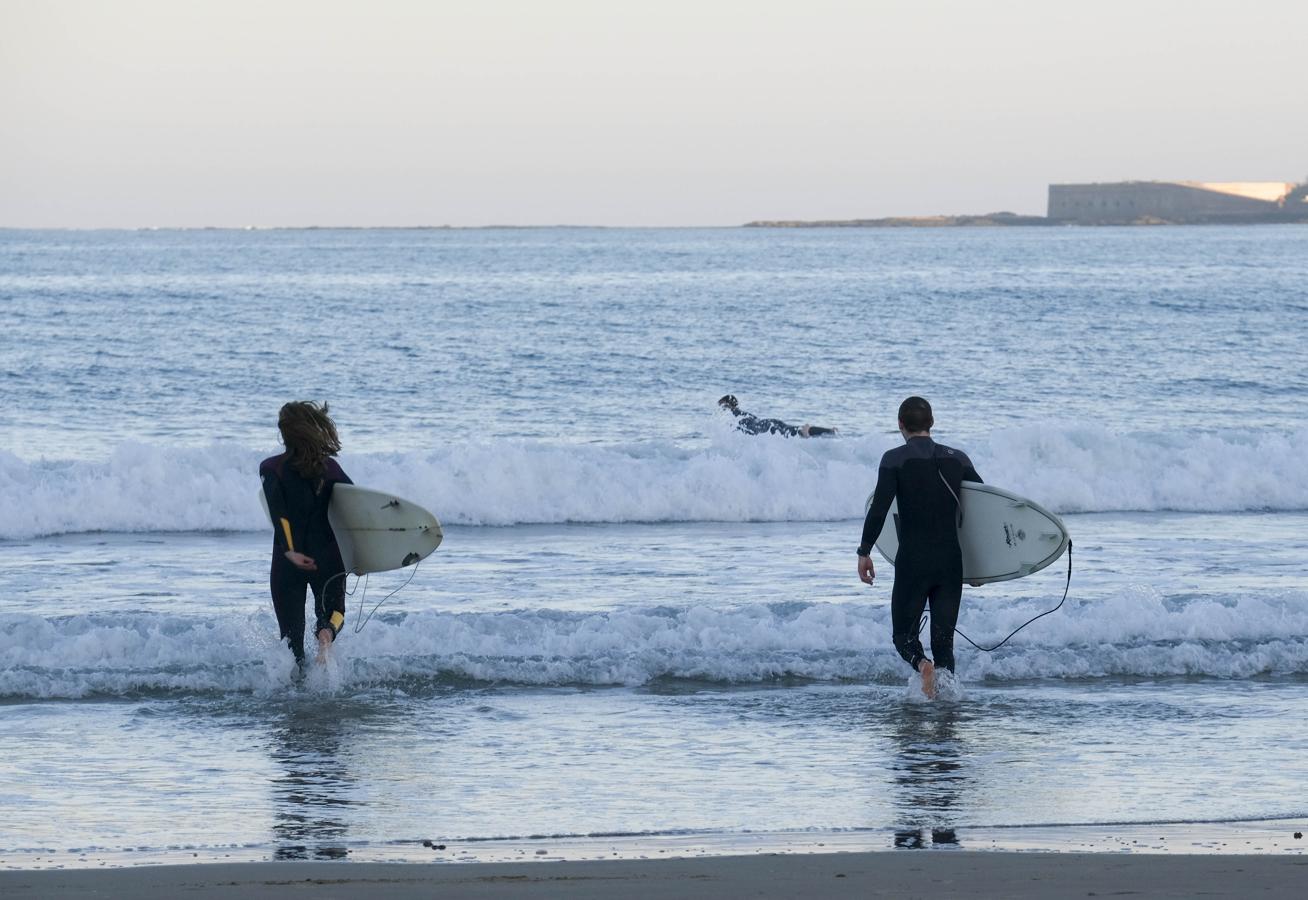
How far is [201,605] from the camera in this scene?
10688 mm

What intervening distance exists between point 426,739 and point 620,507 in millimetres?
8934

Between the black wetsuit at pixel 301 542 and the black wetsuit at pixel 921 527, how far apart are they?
8.81 feet

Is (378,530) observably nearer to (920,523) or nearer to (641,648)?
(641,648)

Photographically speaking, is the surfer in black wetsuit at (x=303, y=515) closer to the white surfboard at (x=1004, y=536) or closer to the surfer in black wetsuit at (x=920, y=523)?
the surfer in black wetsuit at (x=920, y=523)

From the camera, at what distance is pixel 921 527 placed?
7.68 metres

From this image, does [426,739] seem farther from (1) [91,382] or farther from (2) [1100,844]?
(1) [91,382]

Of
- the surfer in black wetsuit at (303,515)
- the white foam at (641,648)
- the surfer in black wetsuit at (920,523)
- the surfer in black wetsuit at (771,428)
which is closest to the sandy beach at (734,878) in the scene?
the surfer in black wetsuit at (920,523)

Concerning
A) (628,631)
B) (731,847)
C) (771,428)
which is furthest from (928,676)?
(771,428)

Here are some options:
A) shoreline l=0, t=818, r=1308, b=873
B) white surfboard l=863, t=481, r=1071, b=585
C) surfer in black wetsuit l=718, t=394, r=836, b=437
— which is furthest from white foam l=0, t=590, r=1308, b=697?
surfer in black wetsuit l=718, t=394, r=836, b=437

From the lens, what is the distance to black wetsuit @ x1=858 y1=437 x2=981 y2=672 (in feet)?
25.1

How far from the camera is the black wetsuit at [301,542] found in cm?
775

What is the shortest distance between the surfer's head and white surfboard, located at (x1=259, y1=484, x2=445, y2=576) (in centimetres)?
52

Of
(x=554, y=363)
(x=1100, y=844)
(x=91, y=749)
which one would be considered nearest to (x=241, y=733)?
(x=91, y=749)

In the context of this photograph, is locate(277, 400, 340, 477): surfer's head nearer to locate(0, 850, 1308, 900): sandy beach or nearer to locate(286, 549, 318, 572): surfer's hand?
locate(286, 549, 318, 572): surfer's hand
